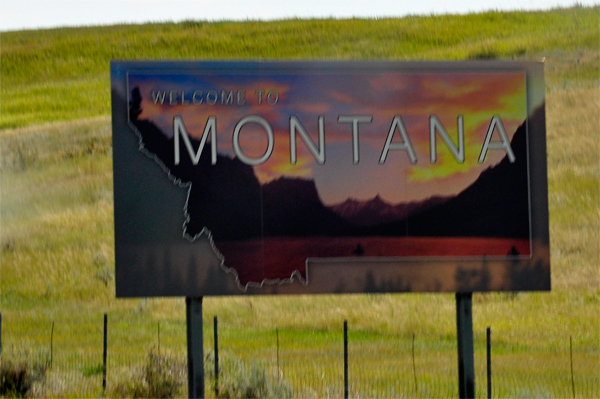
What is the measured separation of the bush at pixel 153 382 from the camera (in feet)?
49.9

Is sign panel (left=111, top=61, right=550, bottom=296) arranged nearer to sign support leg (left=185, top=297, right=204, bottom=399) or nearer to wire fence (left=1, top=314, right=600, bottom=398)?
sign support leg (left=185, top=297, right=204, bottom=399)

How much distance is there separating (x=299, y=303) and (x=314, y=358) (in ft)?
19.0

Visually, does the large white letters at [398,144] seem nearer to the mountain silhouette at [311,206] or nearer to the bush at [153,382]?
the mountain silhouette at [311,206]

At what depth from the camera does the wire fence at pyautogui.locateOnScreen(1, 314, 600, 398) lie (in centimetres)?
1639

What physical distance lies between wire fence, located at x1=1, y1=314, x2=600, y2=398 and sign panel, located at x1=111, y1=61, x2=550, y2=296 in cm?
325

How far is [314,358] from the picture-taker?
65.6ft

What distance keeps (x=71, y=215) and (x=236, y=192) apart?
74.6ft

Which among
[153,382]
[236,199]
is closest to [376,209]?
[236,199]

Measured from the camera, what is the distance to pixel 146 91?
12.3 m

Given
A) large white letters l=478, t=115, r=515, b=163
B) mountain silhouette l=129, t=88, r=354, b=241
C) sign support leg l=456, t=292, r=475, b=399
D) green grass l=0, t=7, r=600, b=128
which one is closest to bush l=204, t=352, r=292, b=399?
sign support leg l=456, t=292, r=475, b=399

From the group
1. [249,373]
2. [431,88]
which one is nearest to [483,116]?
[431,88]

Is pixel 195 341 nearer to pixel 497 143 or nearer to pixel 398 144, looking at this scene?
pixel 398 144

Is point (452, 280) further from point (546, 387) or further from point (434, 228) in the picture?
point (546, 387)

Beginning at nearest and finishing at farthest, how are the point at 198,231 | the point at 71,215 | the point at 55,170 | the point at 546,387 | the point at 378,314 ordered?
the point at 198,231, the point at 546,387, the point at 378,314, the point at 71,215, the point at 55,170
